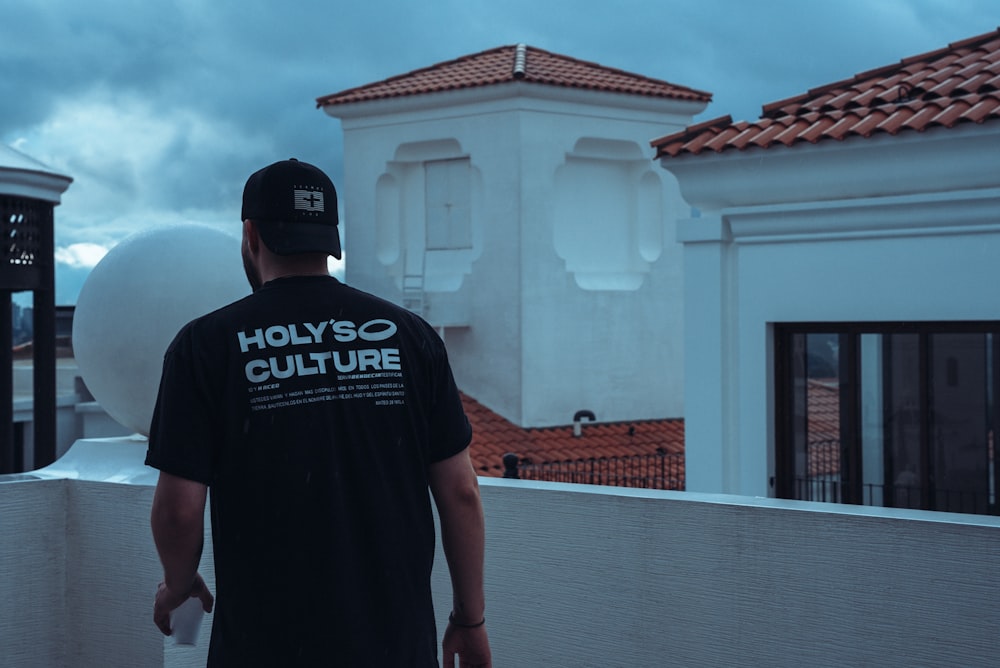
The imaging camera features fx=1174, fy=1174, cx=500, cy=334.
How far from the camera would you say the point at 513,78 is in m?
18.8

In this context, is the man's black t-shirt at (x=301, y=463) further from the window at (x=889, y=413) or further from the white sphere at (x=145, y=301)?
the window at (x=889, y=413)

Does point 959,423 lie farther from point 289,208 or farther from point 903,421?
point 289,208

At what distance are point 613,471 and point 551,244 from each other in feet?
14.1

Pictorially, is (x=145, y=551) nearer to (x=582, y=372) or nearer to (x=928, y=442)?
(x=928, y=442)

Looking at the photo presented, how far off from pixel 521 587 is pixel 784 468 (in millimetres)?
6290

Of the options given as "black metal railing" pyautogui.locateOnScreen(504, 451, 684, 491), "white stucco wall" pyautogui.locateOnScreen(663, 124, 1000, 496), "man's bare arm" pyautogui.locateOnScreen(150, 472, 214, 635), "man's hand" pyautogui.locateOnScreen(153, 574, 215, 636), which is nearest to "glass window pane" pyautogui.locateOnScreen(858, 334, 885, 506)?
"white stucco wall" pyautogui.locateOnScreen(663, 124, 1000, 496)

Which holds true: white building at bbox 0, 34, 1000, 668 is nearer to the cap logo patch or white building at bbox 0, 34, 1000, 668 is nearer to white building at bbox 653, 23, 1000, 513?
the cap logo patch

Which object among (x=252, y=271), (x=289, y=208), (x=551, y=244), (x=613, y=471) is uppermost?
(x=551, y=244)

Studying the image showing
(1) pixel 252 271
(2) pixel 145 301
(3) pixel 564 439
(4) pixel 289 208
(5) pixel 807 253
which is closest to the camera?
(4) pixel 289 208

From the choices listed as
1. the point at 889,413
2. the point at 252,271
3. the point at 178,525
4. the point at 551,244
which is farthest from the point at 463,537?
the point at 551,244

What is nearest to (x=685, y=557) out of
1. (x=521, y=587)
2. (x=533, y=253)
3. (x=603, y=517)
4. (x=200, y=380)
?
(x=603, y=517)

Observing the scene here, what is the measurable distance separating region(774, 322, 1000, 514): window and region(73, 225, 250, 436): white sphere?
20.9 ft

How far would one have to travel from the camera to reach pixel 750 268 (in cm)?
1030

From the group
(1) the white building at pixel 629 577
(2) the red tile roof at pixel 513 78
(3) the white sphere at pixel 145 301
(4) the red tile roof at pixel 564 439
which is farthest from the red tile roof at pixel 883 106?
(2) the red tile roof at pixel 513 78
